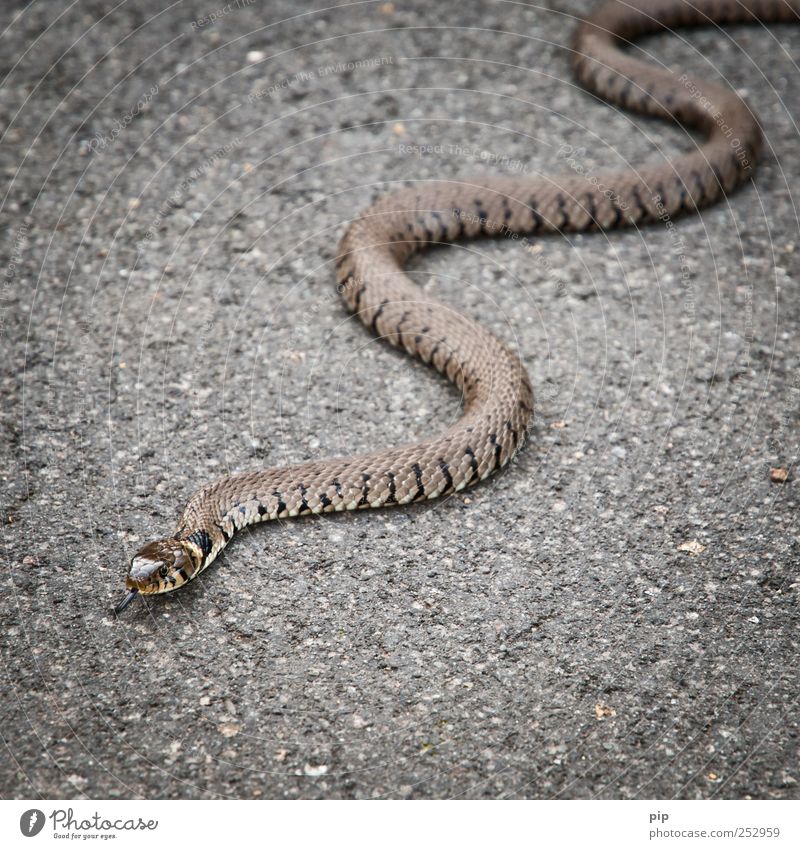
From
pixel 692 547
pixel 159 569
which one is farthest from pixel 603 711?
pixel 159 569

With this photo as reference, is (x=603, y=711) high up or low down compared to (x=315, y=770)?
up

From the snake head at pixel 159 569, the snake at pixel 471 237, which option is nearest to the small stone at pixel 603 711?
the snake at pixel 471 237

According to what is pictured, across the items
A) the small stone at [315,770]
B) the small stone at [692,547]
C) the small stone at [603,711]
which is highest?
the small stone at [692,547]

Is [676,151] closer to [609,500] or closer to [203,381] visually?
[609,500]

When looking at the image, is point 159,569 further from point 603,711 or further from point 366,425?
point 603,711

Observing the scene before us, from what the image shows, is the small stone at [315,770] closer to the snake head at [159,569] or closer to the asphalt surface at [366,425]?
the asphalt surface at [366,425]

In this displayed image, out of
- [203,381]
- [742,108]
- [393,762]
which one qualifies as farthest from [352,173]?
[393,762]

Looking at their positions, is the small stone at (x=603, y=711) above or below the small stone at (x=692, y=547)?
below
